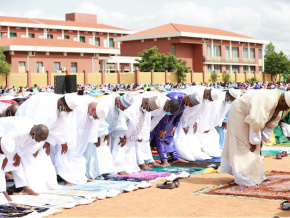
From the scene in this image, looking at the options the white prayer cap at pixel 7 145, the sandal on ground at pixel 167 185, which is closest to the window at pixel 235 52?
the sandal on ground at pixel 167 185

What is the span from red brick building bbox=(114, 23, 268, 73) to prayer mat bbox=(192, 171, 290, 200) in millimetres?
33824

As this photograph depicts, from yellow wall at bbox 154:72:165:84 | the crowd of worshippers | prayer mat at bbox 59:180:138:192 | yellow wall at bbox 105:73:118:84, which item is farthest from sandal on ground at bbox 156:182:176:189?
yellow wall at bbox 154:72:165:84

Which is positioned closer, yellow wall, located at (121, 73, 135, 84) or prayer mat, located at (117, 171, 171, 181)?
prayer mat, located at (117, 171, 171, 181)

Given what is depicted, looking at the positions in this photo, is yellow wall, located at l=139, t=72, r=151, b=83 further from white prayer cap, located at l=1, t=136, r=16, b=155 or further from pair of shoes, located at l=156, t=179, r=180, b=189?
white prayer cap, located at l=1, t=136, r=16, b=155

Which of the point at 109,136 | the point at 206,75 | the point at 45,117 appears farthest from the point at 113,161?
the point at 206,75

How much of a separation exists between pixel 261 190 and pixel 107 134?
9.54 feet

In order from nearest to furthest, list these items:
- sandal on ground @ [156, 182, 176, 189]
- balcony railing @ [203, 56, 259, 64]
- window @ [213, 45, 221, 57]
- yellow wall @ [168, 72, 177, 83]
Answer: sandal on ground @ [156, 182, 176, 189]
yellow wall @ [168, 72, 177, 83]
balcony railing @ [203, 56, 259, 64]
window @ [213, 45, 221, 57]

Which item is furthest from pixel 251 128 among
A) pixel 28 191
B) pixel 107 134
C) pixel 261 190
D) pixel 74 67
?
pixel 74 67

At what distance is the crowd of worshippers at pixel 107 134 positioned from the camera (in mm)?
7699

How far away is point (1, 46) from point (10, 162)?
27484 millimetres

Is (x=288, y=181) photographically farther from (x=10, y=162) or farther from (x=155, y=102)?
(x=10, y=162)

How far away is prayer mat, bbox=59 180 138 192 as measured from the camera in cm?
822

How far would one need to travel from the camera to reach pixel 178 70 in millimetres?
36719

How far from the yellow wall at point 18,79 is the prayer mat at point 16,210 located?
22.1 metres
